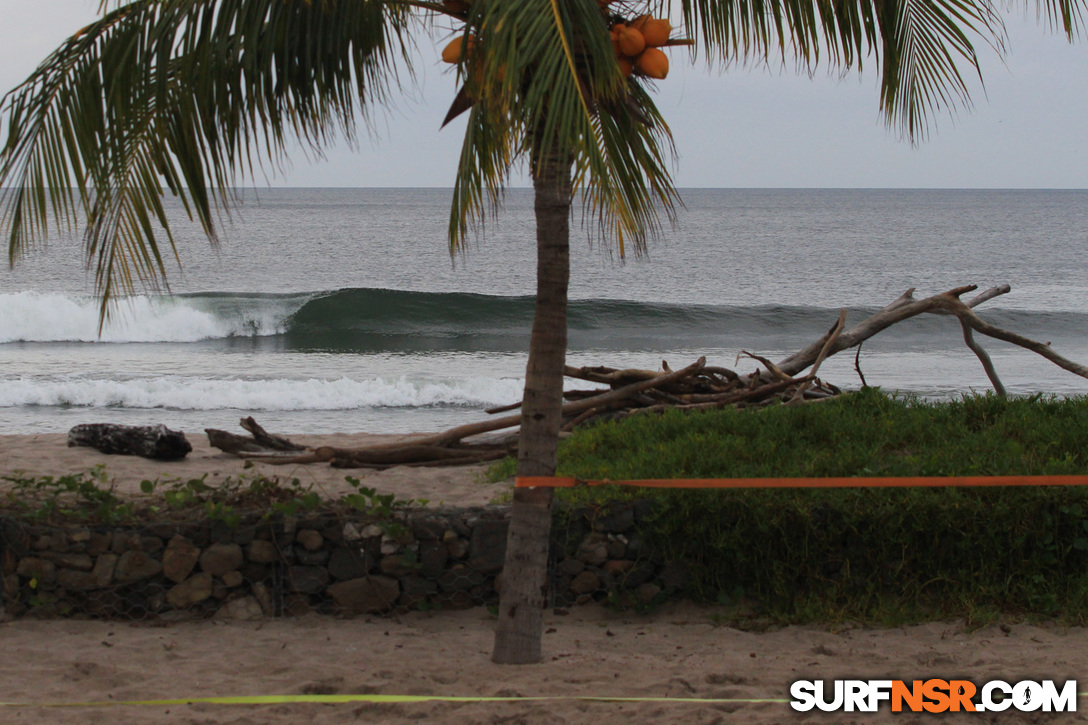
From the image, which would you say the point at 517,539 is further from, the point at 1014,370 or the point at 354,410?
the point at 1014,370

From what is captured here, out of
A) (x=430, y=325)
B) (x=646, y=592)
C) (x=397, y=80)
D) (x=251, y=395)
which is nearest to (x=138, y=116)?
(x=397, y=80)

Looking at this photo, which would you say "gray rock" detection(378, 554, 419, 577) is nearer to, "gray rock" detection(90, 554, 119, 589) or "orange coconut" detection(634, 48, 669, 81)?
"gray rock" detection(90, 554, 119, 589)

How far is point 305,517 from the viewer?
4645 mm

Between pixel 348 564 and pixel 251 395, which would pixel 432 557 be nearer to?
pixel 348 564

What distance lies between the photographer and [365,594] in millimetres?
4641

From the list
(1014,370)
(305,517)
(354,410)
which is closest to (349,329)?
(354,410)

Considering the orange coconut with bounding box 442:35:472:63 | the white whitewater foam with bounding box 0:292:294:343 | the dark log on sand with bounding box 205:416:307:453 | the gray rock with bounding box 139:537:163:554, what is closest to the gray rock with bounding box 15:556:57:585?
the gray rock with bounding box 139:537:163:554

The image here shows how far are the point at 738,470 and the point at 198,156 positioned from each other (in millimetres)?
3214

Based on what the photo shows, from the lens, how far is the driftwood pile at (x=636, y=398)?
669 cm

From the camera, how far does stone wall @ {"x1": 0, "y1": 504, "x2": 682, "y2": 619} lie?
4.55 meters

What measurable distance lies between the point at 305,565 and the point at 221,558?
0.43 metres

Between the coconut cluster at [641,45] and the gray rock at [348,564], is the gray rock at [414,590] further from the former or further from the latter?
the coconut cluster at [641,45]

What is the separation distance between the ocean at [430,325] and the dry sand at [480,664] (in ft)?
5.59

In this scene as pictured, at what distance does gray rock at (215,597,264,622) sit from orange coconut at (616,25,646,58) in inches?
131
